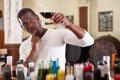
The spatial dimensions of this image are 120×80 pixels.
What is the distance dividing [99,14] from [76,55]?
1.30ft

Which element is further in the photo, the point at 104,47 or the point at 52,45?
the point at 104,47

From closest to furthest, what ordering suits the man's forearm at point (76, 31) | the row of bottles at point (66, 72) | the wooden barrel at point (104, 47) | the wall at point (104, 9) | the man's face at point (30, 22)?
1. the row of bottles at point (66, 72)
2. the man's forearm at point (76, 31)
3. the man's face at point (30, 22)
4. the wooden barrel at point (104, 47)
5. the wall at point (104, 9)

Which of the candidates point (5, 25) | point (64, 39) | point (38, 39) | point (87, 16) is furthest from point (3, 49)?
point (87, 16)

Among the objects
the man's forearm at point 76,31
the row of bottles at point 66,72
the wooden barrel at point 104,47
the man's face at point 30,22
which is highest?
the man's face at point 30,22

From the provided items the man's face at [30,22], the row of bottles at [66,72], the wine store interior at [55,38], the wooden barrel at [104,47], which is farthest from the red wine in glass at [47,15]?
the wooden barrel at [104,47]

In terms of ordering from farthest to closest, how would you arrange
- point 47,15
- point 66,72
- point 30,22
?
point 30,22 < point 47,15 < point 66,72

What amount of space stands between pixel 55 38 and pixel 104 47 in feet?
1.36

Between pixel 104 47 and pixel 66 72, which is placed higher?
pixel 104 47

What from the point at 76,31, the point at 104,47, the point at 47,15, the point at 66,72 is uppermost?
the point at 47,15

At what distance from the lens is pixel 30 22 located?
4.97ft

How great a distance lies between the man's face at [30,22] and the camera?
151 centimetres

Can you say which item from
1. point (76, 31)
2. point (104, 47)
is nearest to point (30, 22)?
point (76, 31)

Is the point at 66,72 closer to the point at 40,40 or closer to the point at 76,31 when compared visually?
the point at 76,31

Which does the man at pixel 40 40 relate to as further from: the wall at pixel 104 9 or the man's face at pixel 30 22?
the wall at pixel 104 9
